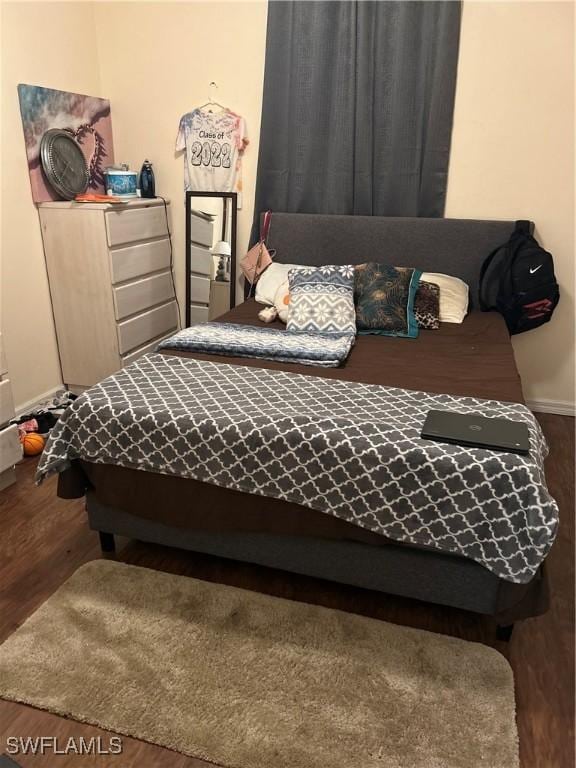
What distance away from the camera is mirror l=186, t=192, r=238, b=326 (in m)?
3.71

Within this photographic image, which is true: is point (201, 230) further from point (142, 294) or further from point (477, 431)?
point (477, 431)

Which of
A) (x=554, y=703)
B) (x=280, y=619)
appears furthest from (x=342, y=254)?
(x=554, y=703)

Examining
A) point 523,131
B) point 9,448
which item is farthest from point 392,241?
point 9,448

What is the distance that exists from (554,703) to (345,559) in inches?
26.6

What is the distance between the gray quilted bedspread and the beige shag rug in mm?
352

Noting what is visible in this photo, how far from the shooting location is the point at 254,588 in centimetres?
201

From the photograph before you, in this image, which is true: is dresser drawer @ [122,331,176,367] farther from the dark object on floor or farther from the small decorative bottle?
the small decorative bottle

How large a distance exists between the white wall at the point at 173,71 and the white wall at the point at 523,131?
1.18 meters

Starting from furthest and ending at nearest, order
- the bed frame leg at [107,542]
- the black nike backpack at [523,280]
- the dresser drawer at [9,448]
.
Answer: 1. the black nike backpack at [523,280]
2. the dresser drawer at [9,448]
3. the bed frame leg at [107,542]

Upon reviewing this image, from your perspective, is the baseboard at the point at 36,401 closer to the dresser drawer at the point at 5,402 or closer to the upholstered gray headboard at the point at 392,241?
the dresser drawer at the point at 5,402

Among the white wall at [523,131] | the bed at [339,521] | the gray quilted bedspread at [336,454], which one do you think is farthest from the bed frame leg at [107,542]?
the white wall at [523,131]

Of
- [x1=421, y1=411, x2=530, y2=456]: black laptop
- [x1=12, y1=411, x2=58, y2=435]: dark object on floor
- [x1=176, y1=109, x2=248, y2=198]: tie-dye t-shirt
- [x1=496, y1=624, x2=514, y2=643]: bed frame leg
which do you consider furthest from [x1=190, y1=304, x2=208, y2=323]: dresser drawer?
[x1=496, y1=624, x2=514, y2=643]: bed frame leg

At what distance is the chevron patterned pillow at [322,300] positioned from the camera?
2.77 metres

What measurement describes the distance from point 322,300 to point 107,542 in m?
1.45
